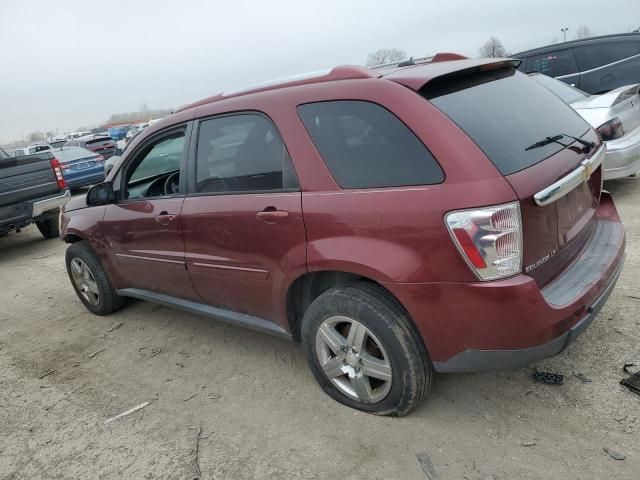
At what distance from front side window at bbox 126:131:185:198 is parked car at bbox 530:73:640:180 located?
372cm

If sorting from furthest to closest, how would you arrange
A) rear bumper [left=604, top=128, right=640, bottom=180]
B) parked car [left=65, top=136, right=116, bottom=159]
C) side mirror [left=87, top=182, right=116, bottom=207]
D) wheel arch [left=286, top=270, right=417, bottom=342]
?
parked car [left=65, top=136, right=116, bottom=159], rear bumper [left=604, top=128, right=640, bottom=180], side mirror [left=87, top=182, right=116, bottom=207], wheel arch [left=286, top=270, right=417, bottom=342]

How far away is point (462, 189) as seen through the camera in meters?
2.15

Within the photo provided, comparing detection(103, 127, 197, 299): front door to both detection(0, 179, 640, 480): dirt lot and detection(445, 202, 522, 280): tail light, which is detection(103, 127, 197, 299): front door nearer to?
detection(0, 179, 640, 480): dirt lot

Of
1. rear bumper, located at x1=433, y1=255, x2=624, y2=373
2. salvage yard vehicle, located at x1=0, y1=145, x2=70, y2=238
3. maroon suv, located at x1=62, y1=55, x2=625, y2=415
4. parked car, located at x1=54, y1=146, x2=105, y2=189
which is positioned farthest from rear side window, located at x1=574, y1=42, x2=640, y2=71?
parked car, located at x1=54, y1=146, x2=105, y2=189

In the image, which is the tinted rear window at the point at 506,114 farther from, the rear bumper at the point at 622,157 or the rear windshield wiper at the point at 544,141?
the rear bumper at the point at 622,157

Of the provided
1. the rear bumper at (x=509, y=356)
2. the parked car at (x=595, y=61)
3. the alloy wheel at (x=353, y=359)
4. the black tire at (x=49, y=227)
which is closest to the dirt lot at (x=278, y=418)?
the alloy wheel at (x=353, y=359)

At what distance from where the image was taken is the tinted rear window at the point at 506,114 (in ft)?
7.56

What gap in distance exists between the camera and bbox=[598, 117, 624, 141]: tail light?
5336 mm

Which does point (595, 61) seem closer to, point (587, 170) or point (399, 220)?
point (587, 170)

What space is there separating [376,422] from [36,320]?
12.5ft

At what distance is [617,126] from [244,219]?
A: 447 cm

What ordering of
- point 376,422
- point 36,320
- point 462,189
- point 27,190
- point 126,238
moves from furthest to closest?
point 27,190 → point 36,320 → point 126,238 → point 376,422 → point 462,189

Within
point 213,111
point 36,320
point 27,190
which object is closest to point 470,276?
point 213,111

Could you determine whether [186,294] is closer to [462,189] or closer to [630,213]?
[462,189]
